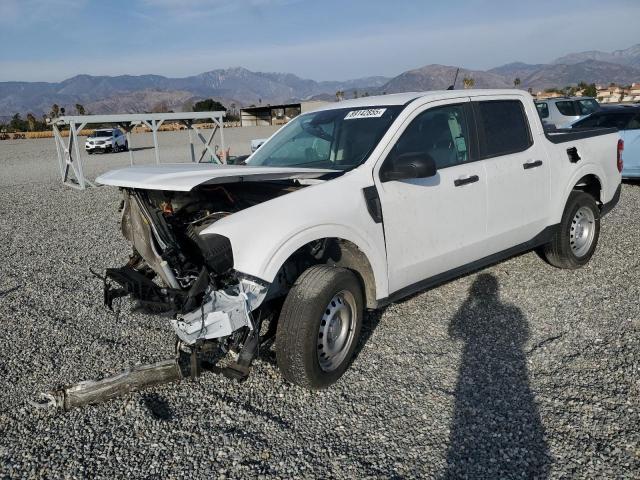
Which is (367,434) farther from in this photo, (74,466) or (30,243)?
(30,243)

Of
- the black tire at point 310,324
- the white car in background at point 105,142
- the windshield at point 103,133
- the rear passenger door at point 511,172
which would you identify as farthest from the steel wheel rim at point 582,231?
the windshield at point 103,133

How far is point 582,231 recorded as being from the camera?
6047mm

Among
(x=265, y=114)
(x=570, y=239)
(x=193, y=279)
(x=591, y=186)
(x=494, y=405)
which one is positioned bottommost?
(x=494, y=405)

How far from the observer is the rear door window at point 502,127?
485 centimetres

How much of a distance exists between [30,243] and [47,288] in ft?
8.81

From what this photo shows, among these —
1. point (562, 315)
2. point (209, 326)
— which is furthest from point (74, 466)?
point (562, 315)

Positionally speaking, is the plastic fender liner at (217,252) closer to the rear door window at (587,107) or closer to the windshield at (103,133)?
the rear door window at (587,107)

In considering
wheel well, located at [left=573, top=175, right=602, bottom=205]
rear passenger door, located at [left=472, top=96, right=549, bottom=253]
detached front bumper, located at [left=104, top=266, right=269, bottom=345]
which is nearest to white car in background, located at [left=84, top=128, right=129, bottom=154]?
wheel well, located at [left=573, top=175, right=602, bottom=205]

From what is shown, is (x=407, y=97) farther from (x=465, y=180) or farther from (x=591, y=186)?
(x=591, y=186)

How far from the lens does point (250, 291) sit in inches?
133

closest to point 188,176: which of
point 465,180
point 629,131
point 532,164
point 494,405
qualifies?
point 465,180

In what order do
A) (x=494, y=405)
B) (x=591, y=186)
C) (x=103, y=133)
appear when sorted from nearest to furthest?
1. (x=494, y=405)
2. (x=591, y=186)
3. (x=103, y=133)

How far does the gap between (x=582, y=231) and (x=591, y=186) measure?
551 mm

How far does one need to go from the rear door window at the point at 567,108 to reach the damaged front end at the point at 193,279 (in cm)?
1756
